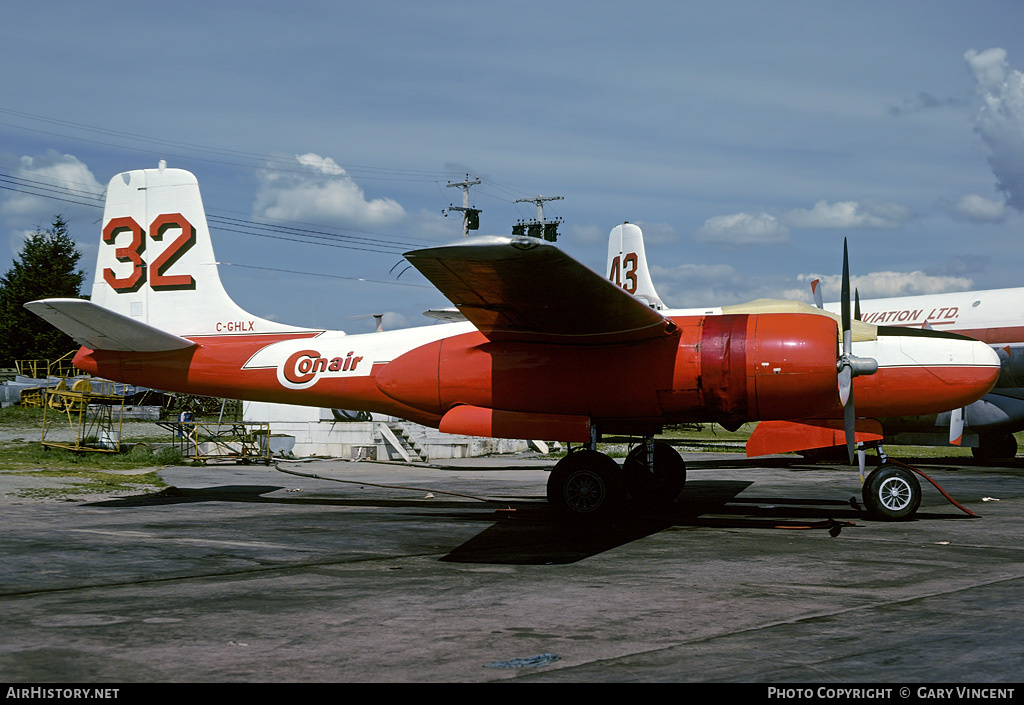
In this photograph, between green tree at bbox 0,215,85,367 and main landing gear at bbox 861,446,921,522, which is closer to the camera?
main landing gear at bbox 861,446,921,522

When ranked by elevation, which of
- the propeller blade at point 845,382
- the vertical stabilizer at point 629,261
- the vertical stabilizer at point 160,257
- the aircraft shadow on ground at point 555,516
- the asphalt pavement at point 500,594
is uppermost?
the vertical stabilizer at point 629,261

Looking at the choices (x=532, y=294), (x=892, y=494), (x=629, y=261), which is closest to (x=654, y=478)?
(x=892, y=494)

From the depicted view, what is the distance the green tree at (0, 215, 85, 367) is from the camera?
2501 inches

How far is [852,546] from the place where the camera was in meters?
11.2

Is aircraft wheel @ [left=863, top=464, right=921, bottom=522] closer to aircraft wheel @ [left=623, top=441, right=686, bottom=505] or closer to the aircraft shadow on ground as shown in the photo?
the aircraft shadow on ground

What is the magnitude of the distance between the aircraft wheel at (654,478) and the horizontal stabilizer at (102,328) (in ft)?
29.0

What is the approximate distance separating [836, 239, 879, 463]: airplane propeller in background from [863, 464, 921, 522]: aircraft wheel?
1.51 meters

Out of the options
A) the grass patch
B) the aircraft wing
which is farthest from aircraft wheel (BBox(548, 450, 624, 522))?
the grass patch

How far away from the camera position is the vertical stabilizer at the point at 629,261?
30.8m

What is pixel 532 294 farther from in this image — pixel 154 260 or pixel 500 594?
pixel 154 260

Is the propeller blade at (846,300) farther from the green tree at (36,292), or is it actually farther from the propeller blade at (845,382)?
the green tree at (36,292)

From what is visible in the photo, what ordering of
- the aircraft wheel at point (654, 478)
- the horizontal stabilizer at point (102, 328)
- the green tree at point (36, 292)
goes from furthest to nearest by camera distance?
the green tree at point (36, 292)
the aircraft wheel at point (654, 478)
the horizontal stabilizer at point (102, 328)

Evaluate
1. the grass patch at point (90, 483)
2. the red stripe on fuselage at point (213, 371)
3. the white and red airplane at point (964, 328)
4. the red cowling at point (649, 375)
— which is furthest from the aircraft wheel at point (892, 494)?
the grass patch at point (90, 483)
